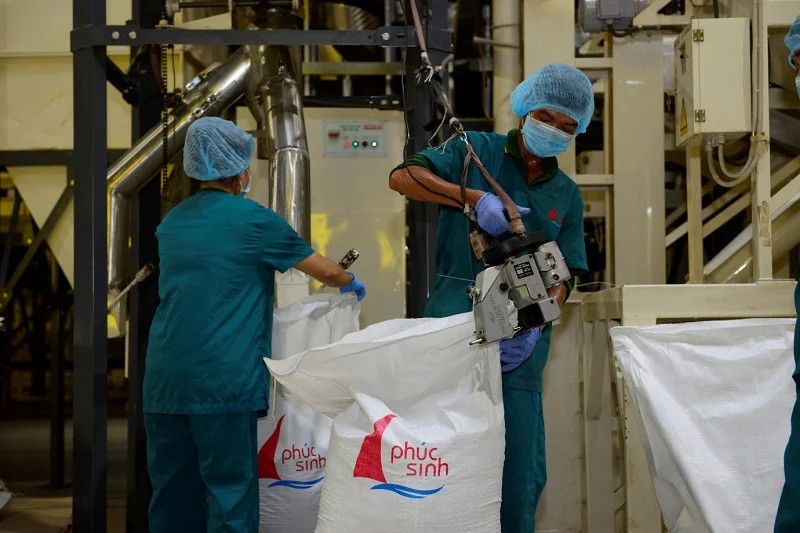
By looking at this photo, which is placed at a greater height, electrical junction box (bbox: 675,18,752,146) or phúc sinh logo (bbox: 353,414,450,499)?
electrical junction box (bbox: 675,18,752,146)

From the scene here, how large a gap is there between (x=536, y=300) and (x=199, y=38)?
1156 millimetres

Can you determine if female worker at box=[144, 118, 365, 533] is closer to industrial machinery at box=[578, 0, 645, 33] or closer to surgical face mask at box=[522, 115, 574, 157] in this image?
surgical face mask at box=[522, 115, 574, 157]

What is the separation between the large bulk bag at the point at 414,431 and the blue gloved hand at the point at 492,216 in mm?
200

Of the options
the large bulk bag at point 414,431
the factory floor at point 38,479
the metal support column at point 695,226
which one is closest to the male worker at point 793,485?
the large bulk bag at point 414,431

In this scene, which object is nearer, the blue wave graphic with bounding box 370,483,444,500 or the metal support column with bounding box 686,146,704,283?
the blue wave graphic with bounding box 370,483,444,500

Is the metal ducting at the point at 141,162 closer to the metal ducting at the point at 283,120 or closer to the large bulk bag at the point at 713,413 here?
the metal ducting at the point at 283,120

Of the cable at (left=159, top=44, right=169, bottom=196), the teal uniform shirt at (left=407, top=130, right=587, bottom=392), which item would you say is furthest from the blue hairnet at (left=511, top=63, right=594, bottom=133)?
the cable at (left=159, top=44, right=169, bottom=196)

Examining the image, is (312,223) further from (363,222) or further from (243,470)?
(243,470)

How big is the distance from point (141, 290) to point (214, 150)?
0.98 meters

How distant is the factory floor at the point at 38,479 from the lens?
10.2ft

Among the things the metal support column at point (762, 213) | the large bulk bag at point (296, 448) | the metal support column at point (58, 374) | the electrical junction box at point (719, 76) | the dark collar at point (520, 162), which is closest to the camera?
the dark collar at point (520, 162)

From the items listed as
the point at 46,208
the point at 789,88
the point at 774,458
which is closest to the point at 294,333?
the point at 774,458

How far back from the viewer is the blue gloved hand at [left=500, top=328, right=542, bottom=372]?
198cm

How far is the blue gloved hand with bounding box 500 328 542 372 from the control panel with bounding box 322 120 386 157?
142 centimetres
